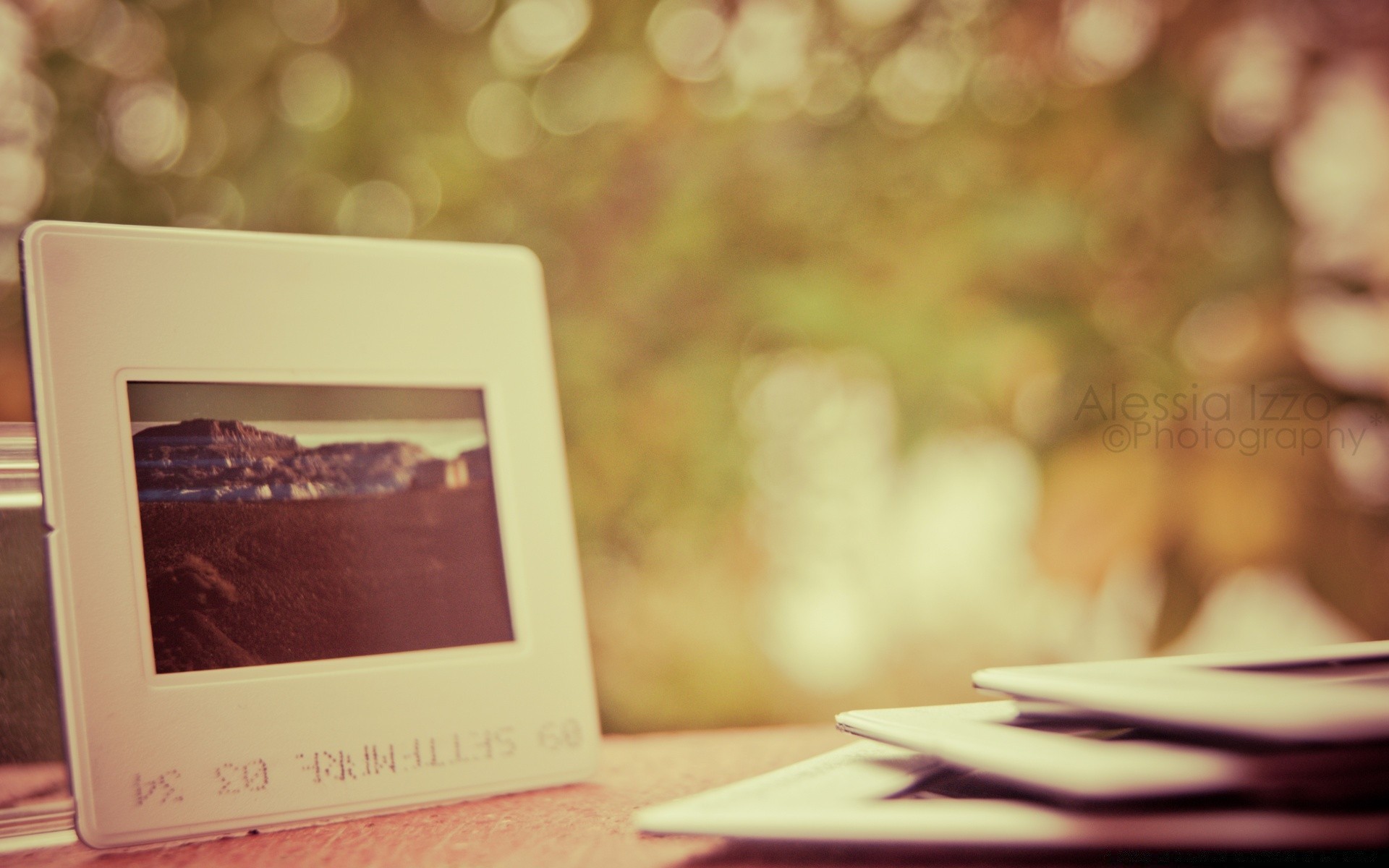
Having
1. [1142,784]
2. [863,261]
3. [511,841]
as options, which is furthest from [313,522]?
[863,261]

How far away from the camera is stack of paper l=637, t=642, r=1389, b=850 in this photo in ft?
0.93

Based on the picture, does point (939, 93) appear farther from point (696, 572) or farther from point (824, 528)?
point (696, 572)

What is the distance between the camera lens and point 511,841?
1.41 ft

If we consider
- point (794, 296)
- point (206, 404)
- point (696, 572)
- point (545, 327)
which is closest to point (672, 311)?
point (794, 296)

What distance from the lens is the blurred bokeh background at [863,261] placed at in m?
1.01

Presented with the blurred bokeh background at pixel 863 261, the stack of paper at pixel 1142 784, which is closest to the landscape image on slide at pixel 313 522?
the stack of paper at pixel 1142 784

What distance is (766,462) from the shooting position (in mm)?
1223

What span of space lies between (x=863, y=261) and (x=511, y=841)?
0.86m

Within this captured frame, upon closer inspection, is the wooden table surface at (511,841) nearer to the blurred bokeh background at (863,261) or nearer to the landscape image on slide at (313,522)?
the landscape image on slide at (313,522)

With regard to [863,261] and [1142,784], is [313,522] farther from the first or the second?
[863,261]

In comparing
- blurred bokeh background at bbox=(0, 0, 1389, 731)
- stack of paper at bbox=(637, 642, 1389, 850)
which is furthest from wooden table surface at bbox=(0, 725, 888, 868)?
blurred bokeh background at bbox=(0, 0, 1389, 731)

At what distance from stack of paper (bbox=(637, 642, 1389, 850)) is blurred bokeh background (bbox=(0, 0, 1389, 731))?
2.23 feet

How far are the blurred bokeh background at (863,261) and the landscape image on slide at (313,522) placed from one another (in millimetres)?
604

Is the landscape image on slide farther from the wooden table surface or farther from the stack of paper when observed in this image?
the stack of paper
